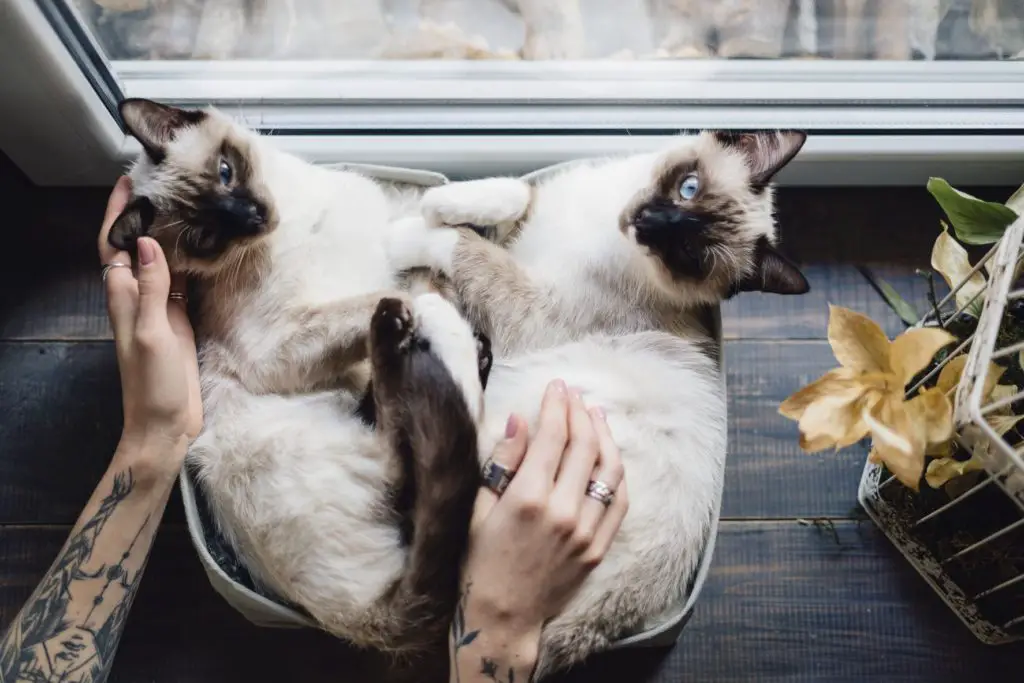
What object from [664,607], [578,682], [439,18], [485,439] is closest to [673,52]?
[439,18]

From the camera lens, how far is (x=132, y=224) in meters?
1.21

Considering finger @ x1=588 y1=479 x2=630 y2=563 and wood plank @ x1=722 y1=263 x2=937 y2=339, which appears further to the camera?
wood plank @ x1=722 y1=263 x2=937 y2=339

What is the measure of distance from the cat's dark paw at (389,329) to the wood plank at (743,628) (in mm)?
635

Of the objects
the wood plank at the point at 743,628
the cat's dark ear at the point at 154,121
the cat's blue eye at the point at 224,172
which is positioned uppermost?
the cat's dark ear at the point at 154,121

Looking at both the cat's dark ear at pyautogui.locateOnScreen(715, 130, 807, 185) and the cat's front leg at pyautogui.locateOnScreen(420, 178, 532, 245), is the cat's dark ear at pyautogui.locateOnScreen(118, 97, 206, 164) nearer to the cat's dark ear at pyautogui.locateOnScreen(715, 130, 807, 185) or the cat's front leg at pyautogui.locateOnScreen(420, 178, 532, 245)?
the cat's front leg at pyautogui.locateOnScreen(420, 178, 532, 245)

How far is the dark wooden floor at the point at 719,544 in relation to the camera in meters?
1.54

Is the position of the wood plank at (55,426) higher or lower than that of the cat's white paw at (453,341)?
lower

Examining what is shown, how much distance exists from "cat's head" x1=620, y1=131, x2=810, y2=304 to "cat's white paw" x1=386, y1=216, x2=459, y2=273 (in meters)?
0.28

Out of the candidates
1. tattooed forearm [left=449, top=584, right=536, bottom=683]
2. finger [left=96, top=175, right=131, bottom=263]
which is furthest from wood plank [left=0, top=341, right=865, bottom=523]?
tattooed forearm [left=449, top=584, right=536, bottom=683]

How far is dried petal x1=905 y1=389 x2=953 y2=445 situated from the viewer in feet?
3.44

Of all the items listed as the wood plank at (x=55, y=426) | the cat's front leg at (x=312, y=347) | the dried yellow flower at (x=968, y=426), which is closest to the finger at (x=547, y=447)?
the cat's front leg at (x=312, y=347)

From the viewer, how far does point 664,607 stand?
129 cm

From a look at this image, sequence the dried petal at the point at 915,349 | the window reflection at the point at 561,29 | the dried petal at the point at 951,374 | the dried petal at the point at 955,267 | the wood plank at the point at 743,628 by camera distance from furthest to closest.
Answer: the wood plank at the point at 743,628
the window reflection at the point at 561,29
the dried petal at the point at 955,267
the dried petal at the point at 951,374
the dried petal at the point at 915,349

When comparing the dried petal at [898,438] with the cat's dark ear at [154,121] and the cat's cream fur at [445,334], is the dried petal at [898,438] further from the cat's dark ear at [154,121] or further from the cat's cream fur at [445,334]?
the cat's dark ear at [154,121]
